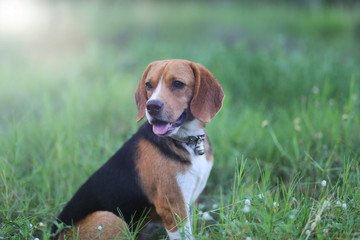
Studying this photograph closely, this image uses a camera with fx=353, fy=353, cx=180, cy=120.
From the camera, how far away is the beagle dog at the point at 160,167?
2604mm

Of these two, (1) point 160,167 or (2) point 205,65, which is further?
(2) point 205,65

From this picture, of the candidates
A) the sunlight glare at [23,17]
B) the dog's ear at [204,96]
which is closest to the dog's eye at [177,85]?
the dog's ear at [204,96]

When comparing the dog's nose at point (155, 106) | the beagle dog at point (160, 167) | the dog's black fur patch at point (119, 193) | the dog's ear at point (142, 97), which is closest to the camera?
the dog's nose at point (155, 106)

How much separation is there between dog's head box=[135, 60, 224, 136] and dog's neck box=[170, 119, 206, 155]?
7 centimetres

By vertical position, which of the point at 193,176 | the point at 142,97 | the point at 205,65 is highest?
the point at 142,97

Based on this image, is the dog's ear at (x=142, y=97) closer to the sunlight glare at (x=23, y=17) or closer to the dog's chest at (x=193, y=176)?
the dog's chest at (x=193, y=176)

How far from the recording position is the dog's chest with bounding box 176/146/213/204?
2.62 m

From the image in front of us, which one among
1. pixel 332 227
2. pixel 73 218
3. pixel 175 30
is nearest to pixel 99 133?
pixel 73 218

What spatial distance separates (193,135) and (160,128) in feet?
1.07

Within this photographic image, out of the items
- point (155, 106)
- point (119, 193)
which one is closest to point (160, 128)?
point (155, 106)

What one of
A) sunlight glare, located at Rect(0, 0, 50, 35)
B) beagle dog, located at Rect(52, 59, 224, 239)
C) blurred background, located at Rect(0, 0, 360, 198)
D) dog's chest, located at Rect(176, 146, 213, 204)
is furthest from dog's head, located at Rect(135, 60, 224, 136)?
sunlight glare, located at Rect(0, 0, 50, 35)

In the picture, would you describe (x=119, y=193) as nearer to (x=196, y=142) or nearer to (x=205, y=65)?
(x=196, y=142)

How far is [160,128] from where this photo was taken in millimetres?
2572

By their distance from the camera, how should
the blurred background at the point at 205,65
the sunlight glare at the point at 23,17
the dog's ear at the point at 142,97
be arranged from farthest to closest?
the sunlight glare at the point at 23,17 → the blurred background at the point at 205,65 → the dog's ear at the point at 142,97
